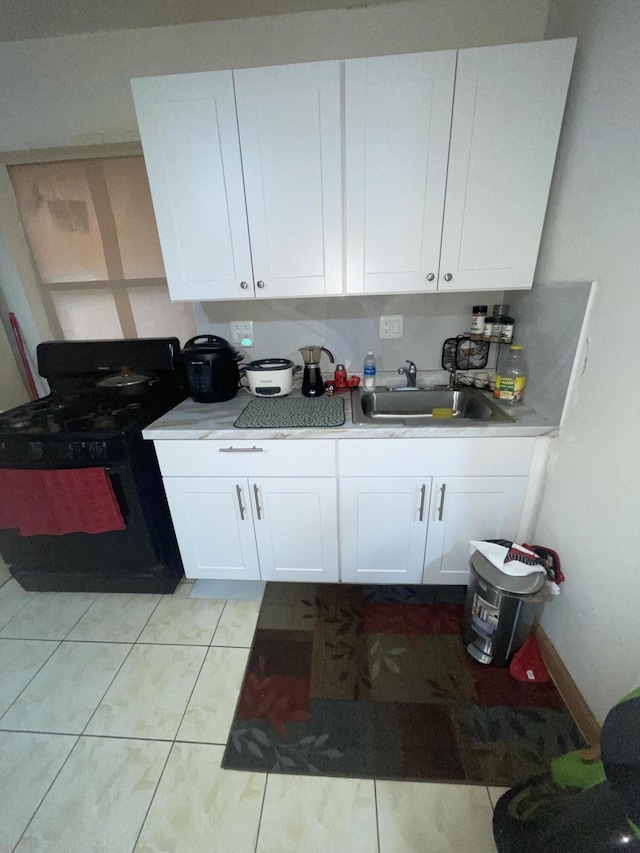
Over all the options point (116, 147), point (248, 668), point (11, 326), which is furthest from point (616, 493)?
point (11, 326)

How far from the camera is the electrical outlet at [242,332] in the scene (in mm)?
1870

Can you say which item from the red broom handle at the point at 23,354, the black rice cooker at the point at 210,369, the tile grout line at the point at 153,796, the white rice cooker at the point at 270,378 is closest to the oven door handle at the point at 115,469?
the black rice cooker at the point at 210,369

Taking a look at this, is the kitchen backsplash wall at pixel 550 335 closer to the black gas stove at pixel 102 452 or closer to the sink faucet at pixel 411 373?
the sink faucet at pixel 411 373

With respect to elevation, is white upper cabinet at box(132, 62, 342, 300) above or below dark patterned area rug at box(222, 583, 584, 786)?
above

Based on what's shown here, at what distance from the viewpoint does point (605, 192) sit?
3.60ft

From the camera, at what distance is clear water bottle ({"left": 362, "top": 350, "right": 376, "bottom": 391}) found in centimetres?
179

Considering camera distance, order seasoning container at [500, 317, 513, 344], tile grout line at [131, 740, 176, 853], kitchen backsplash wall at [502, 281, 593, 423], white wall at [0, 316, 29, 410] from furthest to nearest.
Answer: white wall at [0, 316, 29, 410], seasoning container at [500, 317, 513, 344], kitchen backsplash wall at [502, 281, 593, 423], tile grout line at [131, 740, 176, 853]

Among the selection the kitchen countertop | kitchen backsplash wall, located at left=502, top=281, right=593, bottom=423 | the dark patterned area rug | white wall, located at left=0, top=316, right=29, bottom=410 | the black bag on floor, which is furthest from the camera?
white wall, located at left=0, top=316, right=29, bottom=410

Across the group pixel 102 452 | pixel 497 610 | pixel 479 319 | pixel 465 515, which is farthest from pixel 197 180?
pixel 497 610

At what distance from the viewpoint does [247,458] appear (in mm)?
1473

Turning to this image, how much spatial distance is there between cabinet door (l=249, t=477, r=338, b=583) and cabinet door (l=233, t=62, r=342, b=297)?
2.76 feet

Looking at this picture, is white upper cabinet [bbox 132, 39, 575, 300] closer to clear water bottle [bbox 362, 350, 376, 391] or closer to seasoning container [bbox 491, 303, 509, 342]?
seasoning container [bbox 491, 303, 509, 342]

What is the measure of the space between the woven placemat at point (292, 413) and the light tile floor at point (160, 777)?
3.13ft

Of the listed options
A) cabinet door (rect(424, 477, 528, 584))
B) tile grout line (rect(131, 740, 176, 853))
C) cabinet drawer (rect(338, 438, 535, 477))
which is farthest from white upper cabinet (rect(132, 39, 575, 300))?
tile grout line (rect(131, 740, 176, 853))
